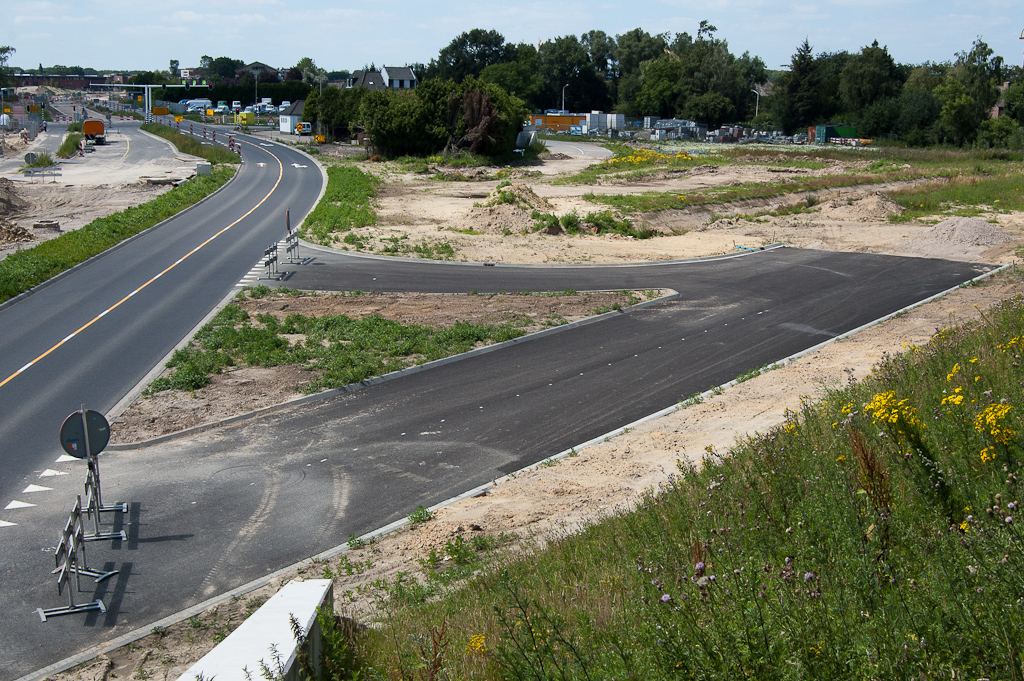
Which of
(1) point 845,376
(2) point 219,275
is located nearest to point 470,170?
(2) point 219,275

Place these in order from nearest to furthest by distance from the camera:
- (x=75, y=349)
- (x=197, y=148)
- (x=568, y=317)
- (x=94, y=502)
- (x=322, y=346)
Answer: (x=94, y=502), (x=322, y=346), (x=75, y=349), (x=568, y=317), (x=197, y=148)

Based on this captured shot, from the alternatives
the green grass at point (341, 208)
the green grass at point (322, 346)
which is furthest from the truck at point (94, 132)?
the green grass at point (322, 346)

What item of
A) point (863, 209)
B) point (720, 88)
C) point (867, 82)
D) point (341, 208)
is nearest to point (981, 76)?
point (867, 82)

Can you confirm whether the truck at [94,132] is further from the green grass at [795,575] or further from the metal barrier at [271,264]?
the green grass at [795,575]

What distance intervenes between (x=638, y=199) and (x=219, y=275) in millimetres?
26976

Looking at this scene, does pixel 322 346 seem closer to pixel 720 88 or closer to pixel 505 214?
pixel 505 214

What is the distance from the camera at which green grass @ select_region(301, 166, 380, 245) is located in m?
37.7

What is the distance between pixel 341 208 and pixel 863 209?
29120mm

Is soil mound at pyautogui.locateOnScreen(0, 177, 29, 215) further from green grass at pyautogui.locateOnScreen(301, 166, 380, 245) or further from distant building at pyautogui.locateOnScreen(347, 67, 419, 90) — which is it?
distant building at pyautogui.locateOnScreen(347, 67, 419, 90)

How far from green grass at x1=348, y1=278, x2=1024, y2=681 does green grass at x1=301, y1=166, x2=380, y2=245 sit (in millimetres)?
28826

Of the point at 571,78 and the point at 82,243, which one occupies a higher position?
the point at 571,78

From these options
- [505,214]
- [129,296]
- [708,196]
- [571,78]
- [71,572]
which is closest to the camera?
[71,572]

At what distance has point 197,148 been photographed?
264ft

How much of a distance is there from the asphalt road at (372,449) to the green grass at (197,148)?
4977cm
